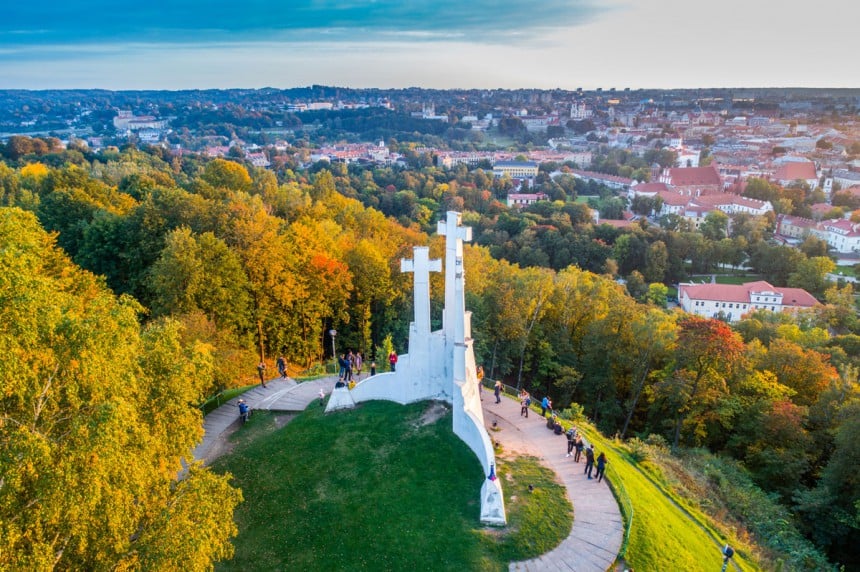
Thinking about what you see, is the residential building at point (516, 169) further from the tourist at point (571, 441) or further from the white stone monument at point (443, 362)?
the tourist at point (571, 441)

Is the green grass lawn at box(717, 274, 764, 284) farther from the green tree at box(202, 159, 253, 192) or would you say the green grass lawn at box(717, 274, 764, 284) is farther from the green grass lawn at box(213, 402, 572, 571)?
the green grass lawn at box(213, 402, 572, 571)

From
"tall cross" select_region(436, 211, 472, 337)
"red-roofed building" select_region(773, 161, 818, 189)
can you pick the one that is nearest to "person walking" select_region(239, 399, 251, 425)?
"tall cross" select_region(436, 211, 472, 337)

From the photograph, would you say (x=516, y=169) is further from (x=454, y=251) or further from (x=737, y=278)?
(x=454, y=251)

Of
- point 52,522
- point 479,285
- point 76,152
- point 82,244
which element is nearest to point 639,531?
point 52,522

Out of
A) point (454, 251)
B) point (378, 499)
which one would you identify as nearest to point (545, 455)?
point (378, 499)

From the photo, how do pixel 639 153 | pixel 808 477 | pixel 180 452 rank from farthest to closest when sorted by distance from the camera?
1. pixel 639 153
2. pixel 808 477
3. pixel 180 452

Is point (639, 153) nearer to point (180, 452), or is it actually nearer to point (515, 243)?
point (515, 243)
